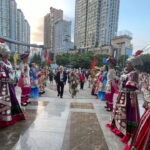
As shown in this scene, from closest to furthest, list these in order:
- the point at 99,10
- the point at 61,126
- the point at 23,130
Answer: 1. the point at 23,130
2. the point at 61,126
3. the point at 99,10

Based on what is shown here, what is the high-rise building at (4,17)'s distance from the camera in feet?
177

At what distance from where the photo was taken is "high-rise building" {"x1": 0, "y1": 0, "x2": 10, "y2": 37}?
54.0m

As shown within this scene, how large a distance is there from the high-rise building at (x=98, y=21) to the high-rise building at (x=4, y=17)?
47.1m

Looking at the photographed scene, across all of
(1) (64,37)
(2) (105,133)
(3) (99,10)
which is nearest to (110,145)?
(2) (105,133)

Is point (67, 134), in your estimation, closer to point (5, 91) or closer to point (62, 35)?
point (5, 91)

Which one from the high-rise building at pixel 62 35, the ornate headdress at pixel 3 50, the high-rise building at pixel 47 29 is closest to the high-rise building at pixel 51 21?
the high-rise building at pixel 47 29

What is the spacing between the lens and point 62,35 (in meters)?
86.9

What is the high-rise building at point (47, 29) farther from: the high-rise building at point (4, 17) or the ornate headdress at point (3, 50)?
the ornate headdress at point (3, 50)

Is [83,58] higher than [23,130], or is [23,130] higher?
[83,58]

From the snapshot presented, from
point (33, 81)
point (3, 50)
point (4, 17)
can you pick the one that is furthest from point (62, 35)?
point (3, 50)

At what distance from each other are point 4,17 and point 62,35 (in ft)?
134

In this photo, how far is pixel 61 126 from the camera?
2.95 m

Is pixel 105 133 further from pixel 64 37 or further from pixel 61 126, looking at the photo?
pixel 64 37

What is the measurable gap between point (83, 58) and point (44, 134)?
3295 centimetres
